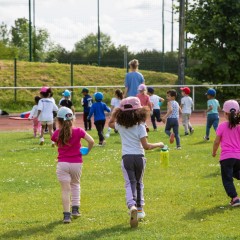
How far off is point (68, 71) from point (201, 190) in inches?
1378

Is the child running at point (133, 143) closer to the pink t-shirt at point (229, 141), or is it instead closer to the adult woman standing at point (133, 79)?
the pink t-shirt at point (229, 141)

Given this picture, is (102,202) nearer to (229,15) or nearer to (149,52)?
(229,15)

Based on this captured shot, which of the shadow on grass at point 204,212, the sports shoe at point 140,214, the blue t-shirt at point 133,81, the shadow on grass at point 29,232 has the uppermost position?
the blue t-shirt at point 133,81

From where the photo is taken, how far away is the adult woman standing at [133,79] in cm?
1852

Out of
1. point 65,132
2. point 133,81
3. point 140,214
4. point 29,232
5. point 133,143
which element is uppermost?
point 133,81

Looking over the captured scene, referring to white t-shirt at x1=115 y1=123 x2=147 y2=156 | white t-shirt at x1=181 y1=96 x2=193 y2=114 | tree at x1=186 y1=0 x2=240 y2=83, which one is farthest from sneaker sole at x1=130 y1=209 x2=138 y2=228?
tree at x1=186 y1=0 x2=240 y2=83

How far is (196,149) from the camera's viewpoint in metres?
17.8

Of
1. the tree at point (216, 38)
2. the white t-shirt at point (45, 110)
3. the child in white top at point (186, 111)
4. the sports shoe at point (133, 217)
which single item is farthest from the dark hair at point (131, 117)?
the tree at point (216, 38)

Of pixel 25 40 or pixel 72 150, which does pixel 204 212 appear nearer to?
pixel 72 150

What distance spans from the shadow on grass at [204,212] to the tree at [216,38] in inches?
1238

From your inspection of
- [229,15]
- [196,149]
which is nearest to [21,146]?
[196,149]

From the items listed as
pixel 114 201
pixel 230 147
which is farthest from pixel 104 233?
pixel 230 147

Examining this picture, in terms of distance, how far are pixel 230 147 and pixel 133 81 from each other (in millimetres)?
8957

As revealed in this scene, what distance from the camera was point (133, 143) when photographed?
8.99m
